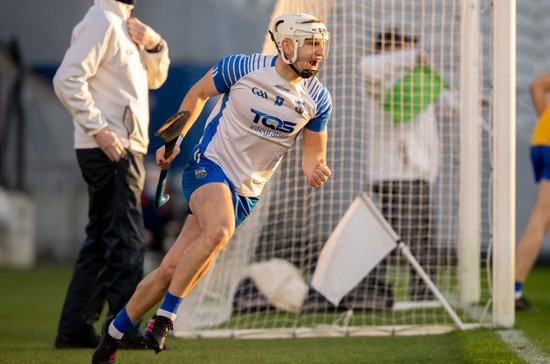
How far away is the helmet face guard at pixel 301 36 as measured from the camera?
504 cm

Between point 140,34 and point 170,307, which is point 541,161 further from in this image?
point 170,307

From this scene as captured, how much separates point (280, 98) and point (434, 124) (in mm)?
3019

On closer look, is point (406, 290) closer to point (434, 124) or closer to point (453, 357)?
point (434, 124)

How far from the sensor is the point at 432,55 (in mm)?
7809

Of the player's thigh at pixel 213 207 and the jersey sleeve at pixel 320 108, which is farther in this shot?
the jersey sleeve at pixel 320 108

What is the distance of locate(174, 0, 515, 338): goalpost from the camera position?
7074 mm

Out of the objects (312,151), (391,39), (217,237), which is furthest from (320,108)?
(391,39)

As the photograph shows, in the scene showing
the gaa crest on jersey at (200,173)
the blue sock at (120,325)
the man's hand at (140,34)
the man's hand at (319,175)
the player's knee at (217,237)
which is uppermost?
the man's hand at (140,34)

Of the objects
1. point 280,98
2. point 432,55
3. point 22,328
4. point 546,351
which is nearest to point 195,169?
point 280,98

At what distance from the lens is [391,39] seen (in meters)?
7.40

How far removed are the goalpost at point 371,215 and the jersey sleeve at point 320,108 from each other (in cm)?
180

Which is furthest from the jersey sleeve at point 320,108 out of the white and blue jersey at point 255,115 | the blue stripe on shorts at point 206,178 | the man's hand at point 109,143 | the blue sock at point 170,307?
the man's hand at point 109,143

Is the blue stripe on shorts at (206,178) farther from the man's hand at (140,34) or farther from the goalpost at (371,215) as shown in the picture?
the goalpost at (371,215)

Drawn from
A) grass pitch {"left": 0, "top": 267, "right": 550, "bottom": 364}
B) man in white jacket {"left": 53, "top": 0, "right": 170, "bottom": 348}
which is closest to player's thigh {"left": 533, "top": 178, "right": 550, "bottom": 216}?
grass pitch {"left": 0, "top": 267, "right": 550, "bottom": 364}
